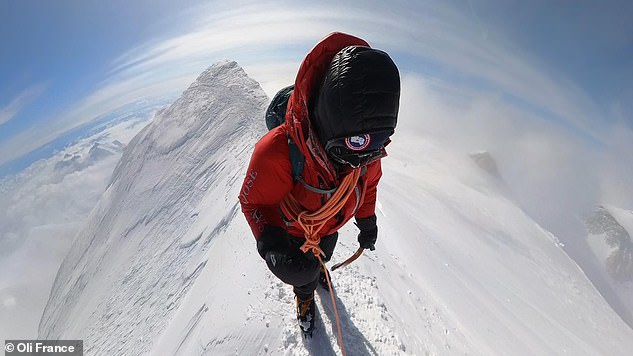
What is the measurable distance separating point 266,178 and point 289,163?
164 millimetres

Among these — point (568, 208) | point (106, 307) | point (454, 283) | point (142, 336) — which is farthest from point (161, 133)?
point (568, 208)

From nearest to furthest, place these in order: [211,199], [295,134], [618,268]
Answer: [295,134] → [211,199] → [618,268]

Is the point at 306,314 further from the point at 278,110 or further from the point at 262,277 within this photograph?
the point at 278,110

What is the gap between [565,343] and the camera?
5586 mm

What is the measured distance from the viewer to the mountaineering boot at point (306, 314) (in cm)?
260

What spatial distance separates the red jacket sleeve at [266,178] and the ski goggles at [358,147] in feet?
0.96

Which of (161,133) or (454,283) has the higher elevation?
(454,283)

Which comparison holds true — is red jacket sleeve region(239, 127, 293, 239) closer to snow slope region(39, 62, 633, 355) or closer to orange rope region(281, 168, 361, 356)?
orange rope region(281, 168, 361, 356)

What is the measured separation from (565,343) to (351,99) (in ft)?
22.3

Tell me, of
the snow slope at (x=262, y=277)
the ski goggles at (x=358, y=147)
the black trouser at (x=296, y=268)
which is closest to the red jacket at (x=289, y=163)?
the ski goggles at (x=358, y=147)

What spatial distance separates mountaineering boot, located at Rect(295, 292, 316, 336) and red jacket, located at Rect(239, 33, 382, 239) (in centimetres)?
74

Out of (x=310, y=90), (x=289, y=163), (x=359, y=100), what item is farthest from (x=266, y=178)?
(x=359, y=100)

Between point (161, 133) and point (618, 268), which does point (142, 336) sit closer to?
point (161, 133)

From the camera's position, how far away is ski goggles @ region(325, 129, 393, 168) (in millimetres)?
1529
